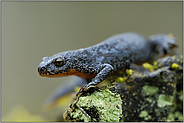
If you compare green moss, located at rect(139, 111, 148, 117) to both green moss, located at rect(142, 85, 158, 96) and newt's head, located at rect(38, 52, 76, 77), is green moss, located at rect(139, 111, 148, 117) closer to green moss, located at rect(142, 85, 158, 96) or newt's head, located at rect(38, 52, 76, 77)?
green moss, located at rect(142, 85, 158, 96)

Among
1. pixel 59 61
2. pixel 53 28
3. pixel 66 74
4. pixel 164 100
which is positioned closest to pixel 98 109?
pixel 66 74

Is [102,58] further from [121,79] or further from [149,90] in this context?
[149,90]

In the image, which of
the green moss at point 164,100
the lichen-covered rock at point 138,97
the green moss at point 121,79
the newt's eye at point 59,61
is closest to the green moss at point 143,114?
the lichen-covered rock at point 138,97

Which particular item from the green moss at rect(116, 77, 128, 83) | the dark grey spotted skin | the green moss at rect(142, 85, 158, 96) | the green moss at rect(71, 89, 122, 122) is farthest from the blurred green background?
the green moss at rect(71, 89, 122, 122)

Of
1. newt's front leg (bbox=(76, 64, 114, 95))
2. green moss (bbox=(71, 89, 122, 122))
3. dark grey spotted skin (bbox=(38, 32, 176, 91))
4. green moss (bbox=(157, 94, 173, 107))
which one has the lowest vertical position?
green moss (bbox=(157, 94, 173, 107))

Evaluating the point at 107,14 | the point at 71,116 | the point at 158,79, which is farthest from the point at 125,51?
the point at 107,14

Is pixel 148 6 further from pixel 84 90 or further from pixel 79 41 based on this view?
pixel 84 90
